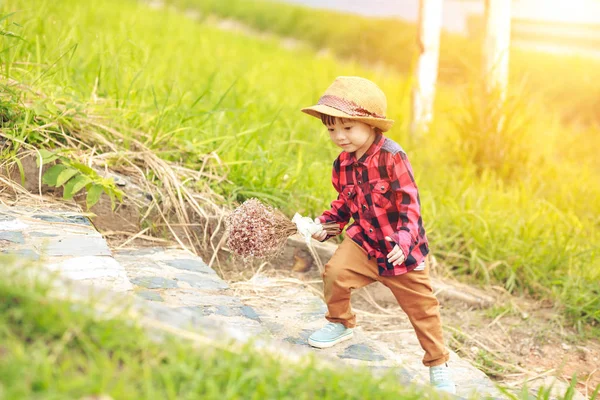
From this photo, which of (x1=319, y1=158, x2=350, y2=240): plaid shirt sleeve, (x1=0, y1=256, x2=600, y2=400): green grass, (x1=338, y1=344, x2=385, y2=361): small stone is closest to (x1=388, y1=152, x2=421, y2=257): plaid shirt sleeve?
(x1=319, y1=158, x2=350, y2=240): plaid shirt sleeve

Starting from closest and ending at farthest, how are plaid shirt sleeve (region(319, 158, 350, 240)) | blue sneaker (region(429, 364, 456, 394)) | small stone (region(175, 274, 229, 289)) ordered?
1. blue sneaker (region(429, 364, 456, 394))
2. plaid shirt sleeve (region(319, 158, 350, 240))
3. small stone (region(175, 274, 229, 289))

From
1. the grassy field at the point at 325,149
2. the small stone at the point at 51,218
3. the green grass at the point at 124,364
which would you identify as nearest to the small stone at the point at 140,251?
the small stone at the point at 51,218

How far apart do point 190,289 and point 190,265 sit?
0.97 ft

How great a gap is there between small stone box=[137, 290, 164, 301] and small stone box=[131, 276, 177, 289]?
0.06m

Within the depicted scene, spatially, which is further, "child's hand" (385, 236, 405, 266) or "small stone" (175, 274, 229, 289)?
"small stone" (175, 274, 229, 289)

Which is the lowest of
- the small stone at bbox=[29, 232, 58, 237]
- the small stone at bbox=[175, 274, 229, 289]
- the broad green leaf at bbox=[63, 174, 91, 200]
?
the small stone at bbox=[175, 274, 229, 289]

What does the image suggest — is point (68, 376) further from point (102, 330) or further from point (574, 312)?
point (574, 312)

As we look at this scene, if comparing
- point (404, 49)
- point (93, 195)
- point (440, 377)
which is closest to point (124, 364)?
point (440, 377)

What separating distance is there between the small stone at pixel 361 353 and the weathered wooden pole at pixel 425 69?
2.71 metres

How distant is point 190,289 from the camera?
271 cm

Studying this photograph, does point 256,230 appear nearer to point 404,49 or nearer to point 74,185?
point 74,185

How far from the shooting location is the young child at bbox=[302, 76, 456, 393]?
2.42 meters

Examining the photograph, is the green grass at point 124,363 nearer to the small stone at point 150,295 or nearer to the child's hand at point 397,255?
the child's hand at point 397,255

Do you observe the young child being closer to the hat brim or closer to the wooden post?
the hat brim
